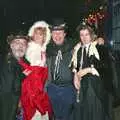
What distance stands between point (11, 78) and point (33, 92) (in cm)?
37

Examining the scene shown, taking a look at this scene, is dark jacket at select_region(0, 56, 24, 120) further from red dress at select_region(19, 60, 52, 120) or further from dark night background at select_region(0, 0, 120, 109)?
dark night background at select_region(0, 0, 120, 109)

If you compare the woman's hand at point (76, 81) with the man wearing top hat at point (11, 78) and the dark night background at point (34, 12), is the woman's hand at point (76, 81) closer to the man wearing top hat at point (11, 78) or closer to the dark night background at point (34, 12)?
the man wearing top hat at point (11, 78)

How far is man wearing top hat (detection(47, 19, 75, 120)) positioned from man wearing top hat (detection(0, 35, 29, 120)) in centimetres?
41

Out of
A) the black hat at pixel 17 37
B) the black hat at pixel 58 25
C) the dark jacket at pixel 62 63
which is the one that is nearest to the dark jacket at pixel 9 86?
the black hat at pixel 17 37

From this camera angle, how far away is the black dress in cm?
629

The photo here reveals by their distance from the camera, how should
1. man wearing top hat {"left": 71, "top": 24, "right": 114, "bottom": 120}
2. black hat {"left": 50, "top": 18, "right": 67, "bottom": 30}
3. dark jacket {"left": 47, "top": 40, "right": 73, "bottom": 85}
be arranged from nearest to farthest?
1. man wearing top hat {"left": 71, "top": 24, "right": 114, "bottom": 120}
2. dark jacket {"left": 47, "top": 40, "right": 73, "bottom": 85}
3. black hat {"left": 50, "top": 18, "right": 67, "bottom": 30}

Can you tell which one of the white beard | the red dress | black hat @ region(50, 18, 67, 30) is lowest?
the red dress

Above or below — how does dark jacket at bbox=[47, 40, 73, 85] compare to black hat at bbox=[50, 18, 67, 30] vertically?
below

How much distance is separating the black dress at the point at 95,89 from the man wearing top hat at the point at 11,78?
32.7 inches

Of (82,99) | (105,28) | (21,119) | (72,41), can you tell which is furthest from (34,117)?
(105,28)

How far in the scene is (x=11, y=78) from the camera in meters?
6.30

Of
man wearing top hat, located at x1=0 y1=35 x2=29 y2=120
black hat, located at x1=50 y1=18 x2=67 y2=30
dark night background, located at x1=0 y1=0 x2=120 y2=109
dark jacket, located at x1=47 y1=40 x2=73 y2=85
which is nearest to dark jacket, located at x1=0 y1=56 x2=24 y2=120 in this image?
man wearing top hat, located at x1=0 y1=35 x2=29 y2=120

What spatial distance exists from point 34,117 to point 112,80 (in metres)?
1.20

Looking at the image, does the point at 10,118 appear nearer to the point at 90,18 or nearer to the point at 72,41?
the point at 72,41
